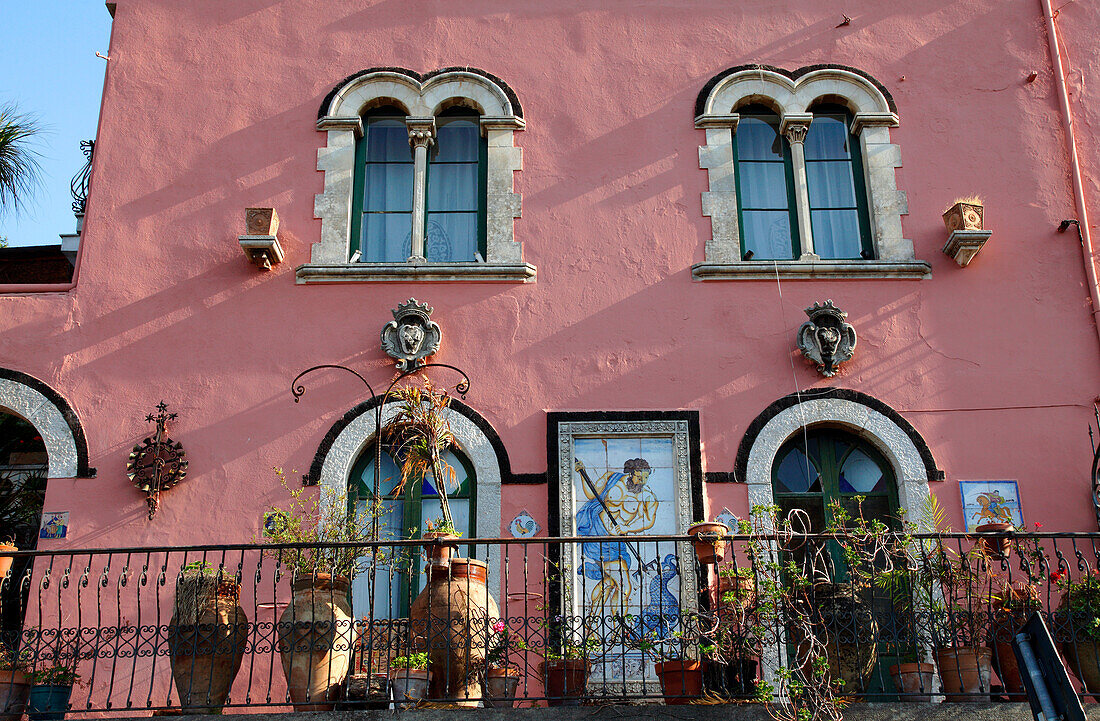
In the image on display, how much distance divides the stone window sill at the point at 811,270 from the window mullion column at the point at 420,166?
2365 mm

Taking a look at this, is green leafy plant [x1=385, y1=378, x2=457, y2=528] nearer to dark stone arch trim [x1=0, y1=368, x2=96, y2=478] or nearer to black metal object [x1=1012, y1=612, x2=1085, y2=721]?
dark stone arch trim [x1=0, y1=368, x2=96, y2=478]

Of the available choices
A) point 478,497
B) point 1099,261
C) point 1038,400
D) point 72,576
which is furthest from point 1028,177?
point 72,576

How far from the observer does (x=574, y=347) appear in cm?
941

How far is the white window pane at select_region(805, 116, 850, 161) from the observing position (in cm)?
1025

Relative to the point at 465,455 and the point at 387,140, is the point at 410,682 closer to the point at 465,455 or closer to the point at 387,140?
the point at 465,455

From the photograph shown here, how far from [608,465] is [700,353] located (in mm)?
1226

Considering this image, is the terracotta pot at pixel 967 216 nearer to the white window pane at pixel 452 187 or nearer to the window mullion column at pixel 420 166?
the white window pane at pixel 452 187

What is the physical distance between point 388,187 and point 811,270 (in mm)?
3731

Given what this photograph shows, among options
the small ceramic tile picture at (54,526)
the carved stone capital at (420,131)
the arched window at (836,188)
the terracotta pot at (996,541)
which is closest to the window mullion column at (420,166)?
the carved stone capital at (420,131)

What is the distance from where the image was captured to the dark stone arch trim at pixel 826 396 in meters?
8.98

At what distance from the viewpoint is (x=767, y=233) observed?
9969 mm

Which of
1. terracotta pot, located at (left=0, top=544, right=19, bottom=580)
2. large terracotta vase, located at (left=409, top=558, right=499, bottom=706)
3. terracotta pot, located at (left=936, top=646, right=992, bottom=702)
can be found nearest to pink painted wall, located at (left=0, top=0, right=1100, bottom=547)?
terracotta pot, located at (left=0, top=544, right=19, bottom=580)

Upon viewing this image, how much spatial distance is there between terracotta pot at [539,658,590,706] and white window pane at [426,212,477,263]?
367cm

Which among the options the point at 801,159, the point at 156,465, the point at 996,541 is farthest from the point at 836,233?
the point at 156,465
